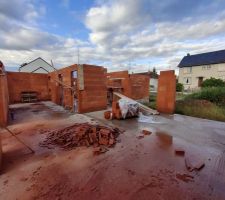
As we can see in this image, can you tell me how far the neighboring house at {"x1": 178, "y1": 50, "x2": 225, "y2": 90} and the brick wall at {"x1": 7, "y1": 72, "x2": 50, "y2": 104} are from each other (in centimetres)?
2225

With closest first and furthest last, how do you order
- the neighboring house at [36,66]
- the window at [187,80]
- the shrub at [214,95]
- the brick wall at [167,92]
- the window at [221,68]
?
1. the brick wall at [167,92]
2. the shrub at [214,95]
3. the window at [221,68]
4. the neighboring house at [36,66]
5. the window at [187,80]

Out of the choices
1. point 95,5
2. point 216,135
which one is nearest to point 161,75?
point 216,135

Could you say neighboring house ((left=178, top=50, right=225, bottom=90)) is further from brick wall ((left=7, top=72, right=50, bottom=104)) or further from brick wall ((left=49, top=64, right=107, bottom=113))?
brick wall ((left=7, top=72, right=50, bottom=104))

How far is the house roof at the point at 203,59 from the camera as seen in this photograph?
22.1 meters

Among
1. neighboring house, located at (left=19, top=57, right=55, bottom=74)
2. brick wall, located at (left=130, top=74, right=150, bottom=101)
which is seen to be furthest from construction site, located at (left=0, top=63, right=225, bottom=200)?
neighboring house, located at (left=19, top=57, right=55, bottom=74)

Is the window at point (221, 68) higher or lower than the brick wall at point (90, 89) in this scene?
higher

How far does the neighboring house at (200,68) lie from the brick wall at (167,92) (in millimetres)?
18343

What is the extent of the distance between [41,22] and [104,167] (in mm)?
9082

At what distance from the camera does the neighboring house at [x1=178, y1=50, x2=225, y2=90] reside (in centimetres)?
2191

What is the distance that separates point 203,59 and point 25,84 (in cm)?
2682

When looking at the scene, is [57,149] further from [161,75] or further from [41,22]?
[41,22]

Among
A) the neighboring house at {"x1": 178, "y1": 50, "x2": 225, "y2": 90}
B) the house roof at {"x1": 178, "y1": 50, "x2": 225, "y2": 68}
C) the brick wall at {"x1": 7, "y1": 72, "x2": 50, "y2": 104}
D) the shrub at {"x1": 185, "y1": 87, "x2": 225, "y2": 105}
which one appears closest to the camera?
the shrub at {"x1": 185, "y1": 87, "x2": 225, "y2": 105}

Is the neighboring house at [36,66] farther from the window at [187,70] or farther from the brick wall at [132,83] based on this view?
the window at [187,70]

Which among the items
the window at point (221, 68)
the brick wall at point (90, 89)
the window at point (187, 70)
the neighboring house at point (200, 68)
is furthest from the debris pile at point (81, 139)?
the window at point (187, 70)
